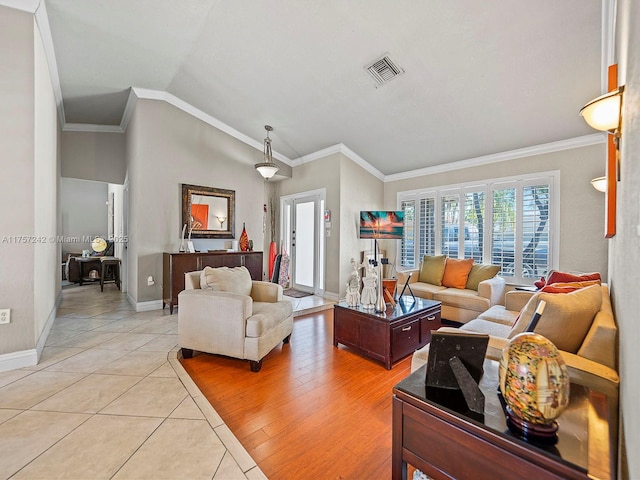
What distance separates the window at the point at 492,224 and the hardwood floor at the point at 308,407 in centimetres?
261

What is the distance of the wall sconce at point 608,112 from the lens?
4.69ft

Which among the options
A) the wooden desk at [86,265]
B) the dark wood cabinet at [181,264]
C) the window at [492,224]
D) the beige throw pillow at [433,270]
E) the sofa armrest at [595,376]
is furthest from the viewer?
the wooden desk at [86,265]

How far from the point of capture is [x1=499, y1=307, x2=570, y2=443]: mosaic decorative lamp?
0.82 metres

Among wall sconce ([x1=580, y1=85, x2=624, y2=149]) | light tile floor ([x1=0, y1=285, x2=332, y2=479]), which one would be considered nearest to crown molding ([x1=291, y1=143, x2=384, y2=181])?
wall sconce ([x1=580, y1=85, x2=624, y2=149])

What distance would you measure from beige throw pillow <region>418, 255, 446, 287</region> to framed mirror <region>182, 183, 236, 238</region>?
11.1 ft

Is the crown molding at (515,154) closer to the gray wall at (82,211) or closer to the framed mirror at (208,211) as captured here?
the framed mirror at (208,211)

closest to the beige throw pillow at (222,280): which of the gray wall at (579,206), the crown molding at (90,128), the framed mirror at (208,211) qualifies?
the framed mirror at (208,211)

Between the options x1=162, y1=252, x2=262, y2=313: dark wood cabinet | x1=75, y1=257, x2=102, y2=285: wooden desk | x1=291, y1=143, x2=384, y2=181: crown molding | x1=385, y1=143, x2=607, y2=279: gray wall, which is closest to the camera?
x1=385, y1=143, x2=607, y2=279: gray wall

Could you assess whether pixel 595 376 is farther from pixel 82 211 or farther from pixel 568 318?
pixel 82 211

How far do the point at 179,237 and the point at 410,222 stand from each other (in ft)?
13.4

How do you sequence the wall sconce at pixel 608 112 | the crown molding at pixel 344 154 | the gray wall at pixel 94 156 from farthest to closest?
the crown molding at pixel 344 154 < the gray wall at pixel 94 156 < the wall sconce at pixel 608 112

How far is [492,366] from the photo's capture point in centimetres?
133

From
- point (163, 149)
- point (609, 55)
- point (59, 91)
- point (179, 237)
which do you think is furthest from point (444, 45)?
point (59, 91)

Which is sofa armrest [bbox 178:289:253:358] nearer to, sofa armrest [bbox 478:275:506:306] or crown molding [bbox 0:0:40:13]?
crown molding [bbox 0:0:40:13]
